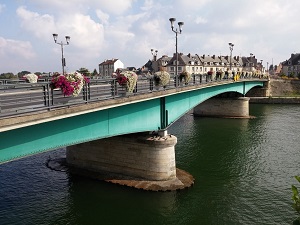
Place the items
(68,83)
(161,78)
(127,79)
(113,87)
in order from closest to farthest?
(68,83), (113,87), (127,79), (161,78)

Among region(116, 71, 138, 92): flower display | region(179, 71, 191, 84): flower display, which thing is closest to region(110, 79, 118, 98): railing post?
region(116, 71, 138, 92): flower display

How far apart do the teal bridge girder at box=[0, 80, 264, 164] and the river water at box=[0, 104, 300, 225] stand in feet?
15.0

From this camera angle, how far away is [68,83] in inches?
468

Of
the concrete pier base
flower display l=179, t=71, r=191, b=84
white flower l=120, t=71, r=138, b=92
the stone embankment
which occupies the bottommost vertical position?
the concrete pier base

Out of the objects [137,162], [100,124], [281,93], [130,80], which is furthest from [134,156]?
[281,93]

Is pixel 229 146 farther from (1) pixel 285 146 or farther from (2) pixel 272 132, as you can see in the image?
(2) pixel 272 132

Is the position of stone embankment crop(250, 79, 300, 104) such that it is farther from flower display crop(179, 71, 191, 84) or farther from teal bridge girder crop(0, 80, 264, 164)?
flower display crop(179, 71, 191, 84)

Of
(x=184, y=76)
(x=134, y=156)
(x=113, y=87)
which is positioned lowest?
(x=134, y=156)

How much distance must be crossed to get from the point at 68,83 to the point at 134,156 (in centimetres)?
990

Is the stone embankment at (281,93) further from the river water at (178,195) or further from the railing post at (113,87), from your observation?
the railing post at (113,87)

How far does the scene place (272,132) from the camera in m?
38.6

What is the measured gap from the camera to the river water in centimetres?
1648

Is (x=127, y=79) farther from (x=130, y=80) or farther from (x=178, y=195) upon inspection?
(x=178, y=195)

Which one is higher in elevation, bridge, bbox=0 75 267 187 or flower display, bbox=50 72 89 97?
flower display, bbox=50 72 89 97
